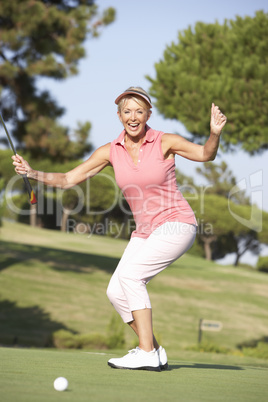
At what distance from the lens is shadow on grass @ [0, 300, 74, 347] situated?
706 inches

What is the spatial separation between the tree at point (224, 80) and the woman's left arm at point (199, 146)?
16.1m

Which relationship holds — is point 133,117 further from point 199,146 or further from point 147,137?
point 199,146

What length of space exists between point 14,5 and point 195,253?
37.6 metres

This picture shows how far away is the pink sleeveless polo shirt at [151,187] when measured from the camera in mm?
4867

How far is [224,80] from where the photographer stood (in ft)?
67.9

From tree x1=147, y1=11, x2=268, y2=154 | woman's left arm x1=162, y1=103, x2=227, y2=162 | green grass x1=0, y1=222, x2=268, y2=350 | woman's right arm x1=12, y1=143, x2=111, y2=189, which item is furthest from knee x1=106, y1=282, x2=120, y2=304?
tree x1=147, y1=11, x2=268, y2=154

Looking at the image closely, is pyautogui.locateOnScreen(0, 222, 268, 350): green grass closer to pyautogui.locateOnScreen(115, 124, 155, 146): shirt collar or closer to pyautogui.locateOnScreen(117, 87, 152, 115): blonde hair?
pyautogui.locateOnScreen(115, 124, 155, 146): shirt collar

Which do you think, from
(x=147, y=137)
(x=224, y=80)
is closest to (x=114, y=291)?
(x=147, y=137)

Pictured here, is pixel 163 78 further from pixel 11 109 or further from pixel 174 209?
pixel 174 209

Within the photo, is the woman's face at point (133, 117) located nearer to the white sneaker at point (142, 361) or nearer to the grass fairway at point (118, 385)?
the white sneaker at point (142, 361)

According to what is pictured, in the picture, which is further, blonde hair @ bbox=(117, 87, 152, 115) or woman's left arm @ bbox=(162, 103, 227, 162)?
blonde hair @ bbox=(117, 87, 152, 115)

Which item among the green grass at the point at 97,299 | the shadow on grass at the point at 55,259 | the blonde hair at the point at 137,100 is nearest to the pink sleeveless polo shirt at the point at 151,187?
the blonde hair at the point at 137,100

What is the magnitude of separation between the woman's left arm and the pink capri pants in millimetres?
560

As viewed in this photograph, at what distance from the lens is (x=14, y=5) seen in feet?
75.8
